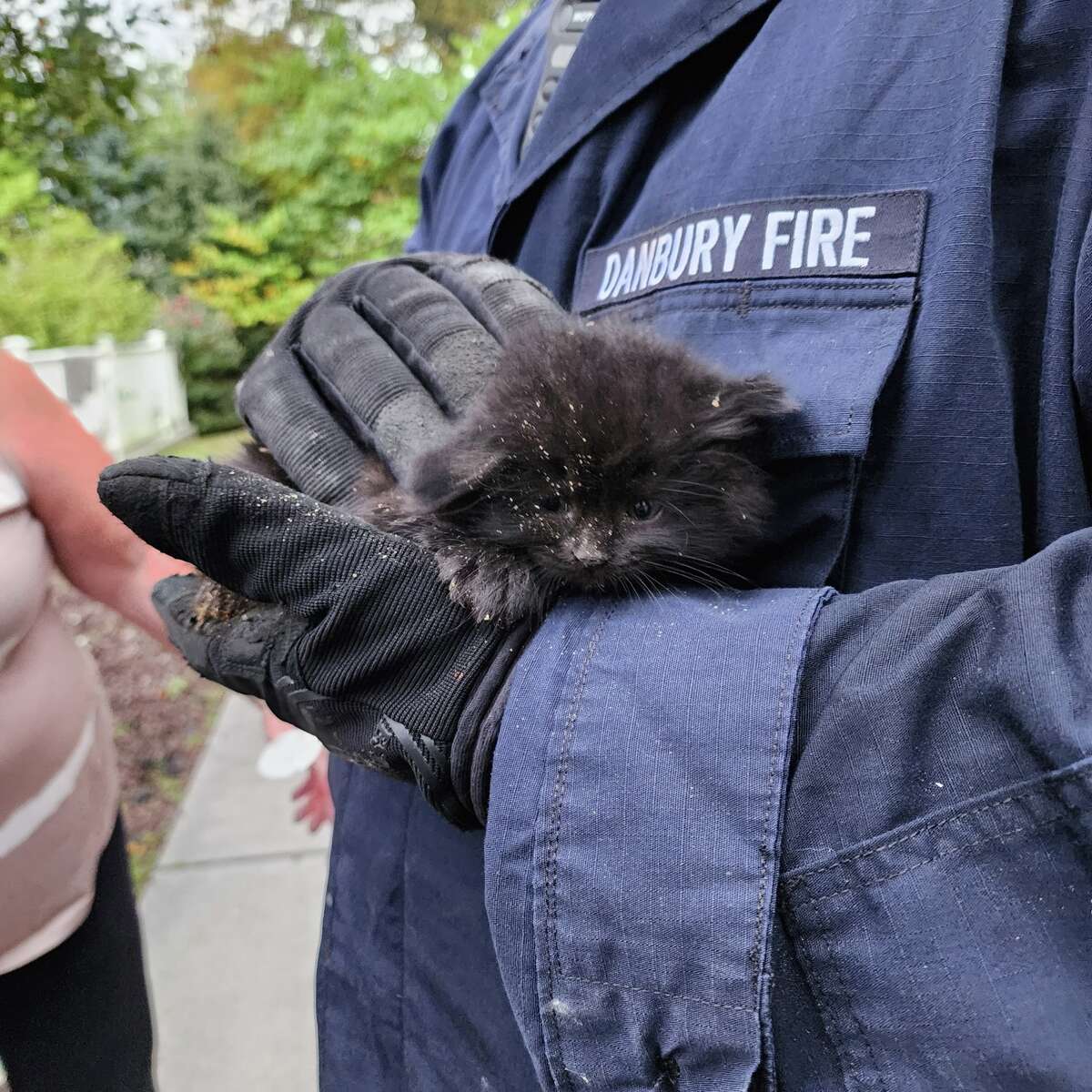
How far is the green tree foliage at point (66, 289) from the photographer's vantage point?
470 inches

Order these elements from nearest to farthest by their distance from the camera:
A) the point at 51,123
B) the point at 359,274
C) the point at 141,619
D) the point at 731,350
Result: the point at 731,350, the point at 359,274, the point at 141,619, the point at 51,123

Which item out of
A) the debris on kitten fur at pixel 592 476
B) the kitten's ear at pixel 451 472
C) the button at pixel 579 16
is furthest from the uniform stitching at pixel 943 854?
the button at pixel 579 16

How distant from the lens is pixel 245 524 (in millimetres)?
1224

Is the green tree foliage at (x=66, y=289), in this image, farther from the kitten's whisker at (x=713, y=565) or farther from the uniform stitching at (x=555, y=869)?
the uniform stitching at (x=555, y=869)

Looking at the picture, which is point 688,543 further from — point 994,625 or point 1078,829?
point 1078,829

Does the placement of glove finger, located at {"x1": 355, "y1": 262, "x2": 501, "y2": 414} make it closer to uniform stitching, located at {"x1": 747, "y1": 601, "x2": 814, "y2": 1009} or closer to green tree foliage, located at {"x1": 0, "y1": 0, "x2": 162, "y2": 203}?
uniform stitching, located at {"x1": 747, "y1": 601, "x2": 814, "y2": 1009}

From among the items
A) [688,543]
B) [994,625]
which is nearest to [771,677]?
[994,625]

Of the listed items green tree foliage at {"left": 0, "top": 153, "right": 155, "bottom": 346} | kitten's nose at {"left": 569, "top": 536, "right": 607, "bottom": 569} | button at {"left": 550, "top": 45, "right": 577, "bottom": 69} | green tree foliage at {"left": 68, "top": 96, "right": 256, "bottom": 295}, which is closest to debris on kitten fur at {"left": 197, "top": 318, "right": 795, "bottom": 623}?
kitten's nose at {"left": 569, "top": 536, "right": 607, "bottom": 569}

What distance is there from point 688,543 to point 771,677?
52 cm

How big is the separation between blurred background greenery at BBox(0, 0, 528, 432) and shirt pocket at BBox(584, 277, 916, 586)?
8990 mm

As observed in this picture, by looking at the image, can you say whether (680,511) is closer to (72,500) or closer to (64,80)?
(72,500)

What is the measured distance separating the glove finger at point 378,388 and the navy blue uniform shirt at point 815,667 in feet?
1.36

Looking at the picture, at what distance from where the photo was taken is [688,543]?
4.68 feet

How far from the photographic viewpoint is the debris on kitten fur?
139 cm
